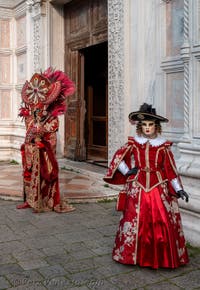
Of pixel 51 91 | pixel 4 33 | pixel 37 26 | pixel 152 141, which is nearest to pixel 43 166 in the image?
pixel 51 91

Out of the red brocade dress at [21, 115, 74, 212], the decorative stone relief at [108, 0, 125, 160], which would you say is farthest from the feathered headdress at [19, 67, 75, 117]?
the decorative stone relief at [108, 0, 125, 160]

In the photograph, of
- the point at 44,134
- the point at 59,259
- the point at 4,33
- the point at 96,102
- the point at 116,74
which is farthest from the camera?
the point at 4,33

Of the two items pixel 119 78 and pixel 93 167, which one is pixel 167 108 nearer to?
pixel 119 78

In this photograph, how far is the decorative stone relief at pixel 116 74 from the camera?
6641 mm

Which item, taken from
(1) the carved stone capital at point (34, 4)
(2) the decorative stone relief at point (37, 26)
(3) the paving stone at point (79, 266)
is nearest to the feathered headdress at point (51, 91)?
(3) the paving stone at point (79, 266)

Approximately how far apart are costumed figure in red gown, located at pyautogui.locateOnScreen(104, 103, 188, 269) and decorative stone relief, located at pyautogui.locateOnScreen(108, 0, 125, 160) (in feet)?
9.61

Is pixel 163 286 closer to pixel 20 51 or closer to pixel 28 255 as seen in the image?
pixel 28 255

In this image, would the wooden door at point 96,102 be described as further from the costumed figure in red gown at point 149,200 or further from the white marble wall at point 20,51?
the costumed figure in red gown at point 149,200

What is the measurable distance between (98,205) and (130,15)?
2.76 metres

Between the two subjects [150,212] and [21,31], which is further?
[21,31]

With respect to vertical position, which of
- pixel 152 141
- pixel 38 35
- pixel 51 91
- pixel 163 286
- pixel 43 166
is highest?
pixel 38 35

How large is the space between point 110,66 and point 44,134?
196 centimetres

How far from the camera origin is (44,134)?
560 cm

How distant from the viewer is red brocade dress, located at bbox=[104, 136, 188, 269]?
12.0 ft
